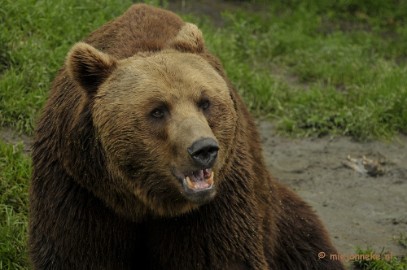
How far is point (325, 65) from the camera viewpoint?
10.0 meters

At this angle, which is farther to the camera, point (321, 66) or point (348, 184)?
point (321, 66)

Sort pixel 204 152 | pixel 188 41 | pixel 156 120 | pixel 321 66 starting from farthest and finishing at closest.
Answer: pixel 321 66
pixel 188 41
pixel 156 120
pixel 204 152

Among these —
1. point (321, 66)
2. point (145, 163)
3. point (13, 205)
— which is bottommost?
point (321, 66)

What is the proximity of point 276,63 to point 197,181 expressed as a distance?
6.09 metres

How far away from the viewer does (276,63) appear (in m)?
10.2

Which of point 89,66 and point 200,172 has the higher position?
point 89,66

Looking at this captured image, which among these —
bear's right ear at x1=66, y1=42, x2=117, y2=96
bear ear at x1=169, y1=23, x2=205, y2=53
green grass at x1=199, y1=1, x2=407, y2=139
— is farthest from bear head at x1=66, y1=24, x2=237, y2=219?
green grass at x1=199, y1=1, x2=407, y2=139

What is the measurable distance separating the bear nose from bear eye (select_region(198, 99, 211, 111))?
1.37 feet

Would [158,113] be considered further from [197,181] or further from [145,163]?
[197,181]

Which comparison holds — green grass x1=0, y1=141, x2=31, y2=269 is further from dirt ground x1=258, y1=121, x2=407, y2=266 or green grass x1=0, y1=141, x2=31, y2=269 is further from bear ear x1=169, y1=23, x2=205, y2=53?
dirt ground x1=258, y1=121, x2=407, y2=266

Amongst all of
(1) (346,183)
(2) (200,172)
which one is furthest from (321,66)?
(2) (200,172)

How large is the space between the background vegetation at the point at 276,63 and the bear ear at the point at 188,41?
216 cm

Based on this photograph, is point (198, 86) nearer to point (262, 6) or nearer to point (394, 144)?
point (394, 144)

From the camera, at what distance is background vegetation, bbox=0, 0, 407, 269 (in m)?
7.29
